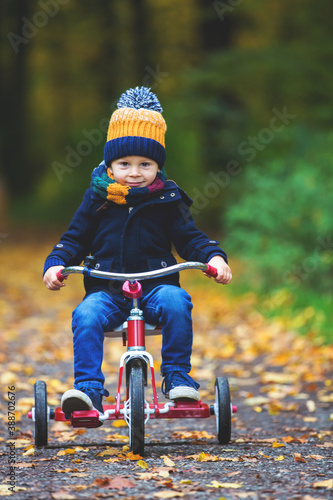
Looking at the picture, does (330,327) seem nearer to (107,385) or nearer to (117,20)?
(107,385)

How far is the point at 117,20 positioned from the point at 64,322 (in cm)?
1667

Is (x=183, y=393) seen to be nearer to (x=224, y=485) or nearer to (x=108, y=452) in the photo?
(x=108, y=452)

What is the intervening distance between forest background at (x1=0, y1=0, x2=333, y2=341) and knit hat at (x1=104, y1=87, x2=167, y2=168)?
12.3ft

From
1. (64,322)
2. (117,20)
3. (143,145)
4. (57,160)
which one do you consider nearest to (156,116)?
(143,145)

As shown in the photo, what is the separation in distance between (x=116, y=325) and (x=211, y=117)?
481 inches

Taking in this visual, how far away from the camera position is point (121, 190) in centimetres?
374

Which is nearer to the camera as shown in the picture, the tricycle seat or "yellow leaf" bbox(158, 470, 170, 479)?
"yellow leaf" bbox(158, 470, 170, 479)

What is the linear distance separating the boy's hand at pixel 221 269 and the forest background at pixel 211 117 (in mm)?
3574

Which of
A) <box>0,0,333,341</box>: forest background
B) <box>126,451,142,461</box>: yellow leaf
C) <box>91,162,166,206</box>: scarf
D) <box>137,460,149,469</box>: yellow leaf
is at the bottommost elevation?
<box>137,460,149,469</box>: yellow leaf

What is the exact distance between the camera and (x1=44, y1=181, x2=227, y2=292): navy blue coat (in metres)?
3.79

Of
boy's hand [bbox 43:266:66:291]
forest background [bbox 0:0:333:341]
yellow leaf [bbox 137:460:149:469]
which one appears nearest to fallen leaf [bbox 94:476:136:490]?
yellow leaf [bbox 137:460:149:469]

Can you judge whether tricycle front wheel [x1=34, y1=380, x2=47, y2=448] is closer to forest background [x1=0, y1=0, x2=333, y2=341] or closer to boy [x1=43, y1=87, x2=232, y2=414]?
boy [x1=43, y1=87, x2=232, y2=414]

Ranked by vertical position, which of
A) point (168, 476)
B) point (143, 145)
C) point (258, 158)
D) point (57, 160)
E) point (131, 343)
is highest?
point (57, 160)

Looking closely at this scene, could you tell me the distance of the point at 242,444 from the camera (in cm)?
398
